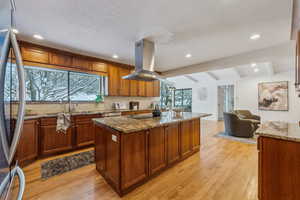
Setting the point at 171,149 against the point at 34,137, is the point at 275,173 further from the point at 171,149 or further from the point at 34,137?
the point at 34,137

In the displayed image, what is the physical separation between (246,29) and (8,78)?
11.3ft

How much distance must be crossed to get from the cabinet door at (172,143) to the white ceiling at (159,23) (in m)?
1.84

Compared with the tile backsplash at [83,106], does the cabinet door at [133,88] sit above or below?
above

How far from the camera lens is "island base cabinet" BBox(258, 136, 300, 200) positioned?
46.8 inches

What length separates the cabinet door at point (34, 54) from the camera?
270cm

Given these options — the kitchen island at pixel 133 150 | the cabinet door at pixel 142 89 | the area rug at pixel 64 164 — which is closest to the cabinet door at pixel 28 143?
the area rug at pixel 64 164

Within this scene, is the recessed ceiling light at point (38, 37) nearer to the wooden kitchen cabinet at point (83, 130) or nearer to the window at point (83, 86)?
the window at point (83, 86)

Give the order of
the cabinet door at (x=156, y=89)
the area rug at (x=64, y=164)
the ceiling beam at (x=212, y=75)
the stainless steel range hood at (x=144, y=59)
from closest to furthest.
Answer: the area rug at (x=64, y=164)
the stainless steel range hood at (x=144, y=59)
the cabinet door at (x=156, y=89)
the ceiling beam at (x=212, y=75)

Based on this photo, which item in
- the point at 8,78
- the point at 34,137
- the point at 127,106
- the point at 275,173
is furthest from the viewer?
the point at 127,106

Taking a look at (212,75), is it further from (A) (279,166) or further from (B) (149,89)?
(A) (279,166)

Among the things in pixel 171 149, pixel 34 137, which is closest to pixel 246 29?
pixel 171 149

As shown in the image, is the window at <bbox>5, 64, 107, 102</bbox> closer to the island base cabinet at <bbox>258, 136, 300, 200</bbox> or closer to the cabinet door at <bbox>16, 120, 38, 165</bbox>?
the cabinet door at <bbox>16, 120, 38, 165</bbox>

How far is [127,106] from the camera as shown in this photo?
473cm

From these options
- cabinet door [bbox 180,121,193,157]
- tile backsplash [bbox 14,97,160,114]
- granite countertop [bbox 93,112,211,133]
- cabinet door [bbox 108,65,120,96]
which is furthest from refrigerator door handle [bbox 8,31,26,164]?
cabinet door [bbox 108,65,120,96]
